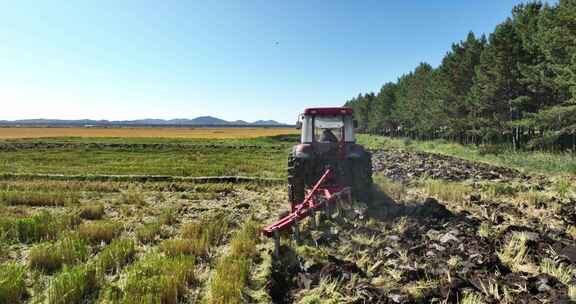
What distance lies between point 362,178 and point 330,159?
3.04ft

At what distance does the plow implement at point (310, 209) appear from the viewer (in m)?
4.88

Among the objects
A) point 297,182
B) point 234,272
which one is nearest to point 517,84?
point 297,182

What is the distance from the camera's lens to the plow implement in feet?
16.0

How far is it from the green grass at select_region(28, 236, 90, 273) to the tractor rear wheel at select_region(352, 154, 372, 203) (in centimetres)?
575

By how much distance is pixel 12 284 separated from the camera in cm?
391

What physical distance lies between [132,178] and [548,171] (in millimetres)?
17882

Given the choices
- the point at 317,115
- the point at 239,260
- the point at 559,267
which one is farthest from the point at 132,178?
the point at 559,267

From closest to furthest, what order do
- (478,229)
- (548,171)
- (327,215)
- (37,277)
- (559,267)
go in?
(559,267)
(37,277)
(478,229)
(327,215)
(548,171)

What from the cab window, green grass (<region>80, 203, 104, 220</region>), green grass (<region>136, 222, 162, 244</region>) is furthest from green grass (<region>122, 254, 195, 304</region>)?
the cab window

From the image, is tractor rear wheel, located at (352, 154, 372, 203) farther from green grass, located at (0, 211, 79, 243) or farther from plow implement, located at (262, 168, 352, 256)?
green grass, located at (0, 211, 79, 243)

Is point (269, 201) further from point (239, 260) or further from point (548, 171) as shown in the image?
point (548, 171)

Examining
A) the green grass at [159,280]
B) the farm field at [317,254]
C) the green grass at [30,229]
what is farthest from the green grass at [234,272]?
the green grass at [30,229]

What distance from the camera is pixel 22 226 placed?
6250mm

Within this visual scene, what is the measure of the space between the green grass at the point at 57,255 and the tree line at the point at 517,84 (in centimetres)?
1997
